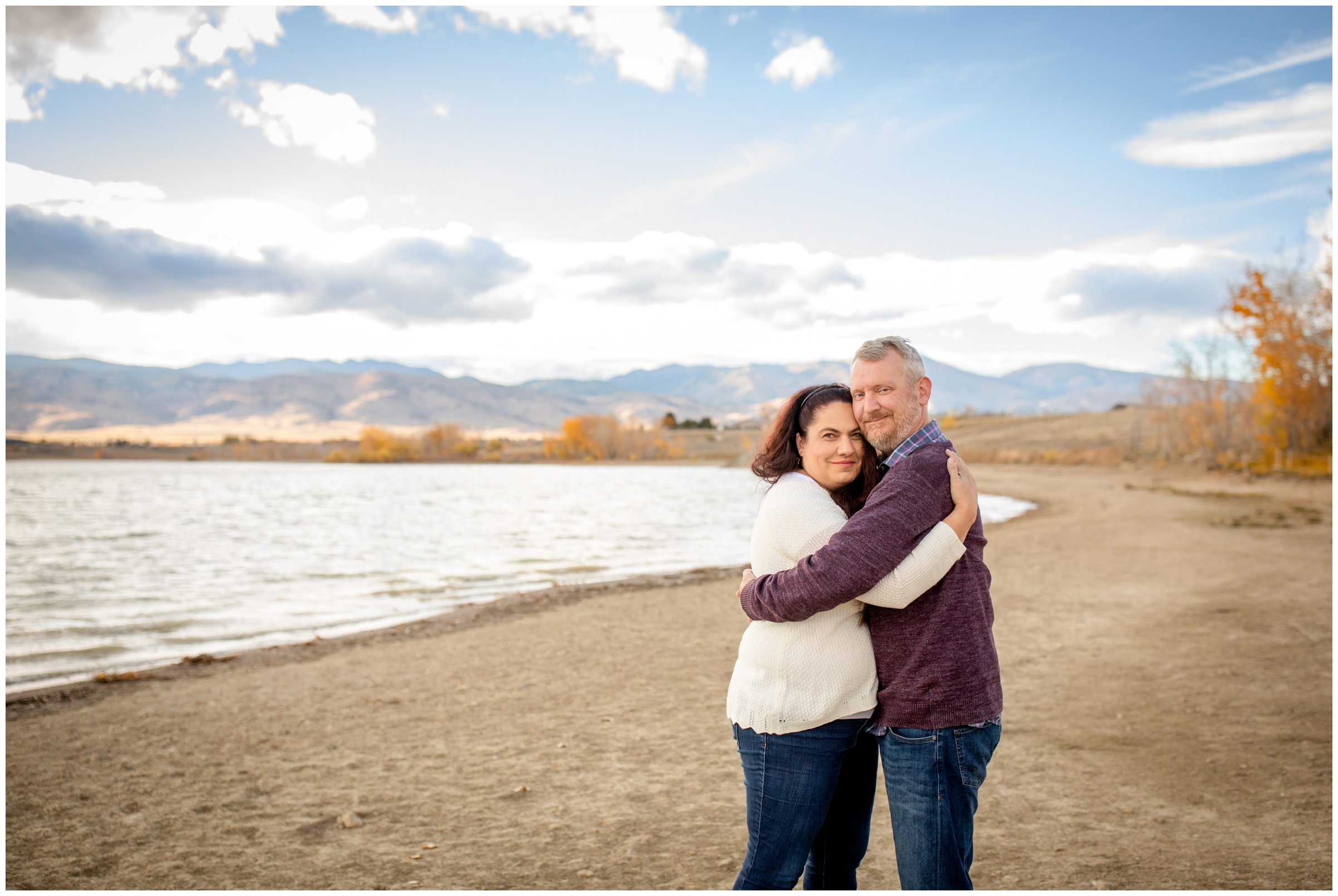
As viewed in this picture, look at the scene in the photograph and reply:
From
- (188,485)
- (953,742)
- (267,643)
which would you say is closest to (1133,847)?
(953,742)

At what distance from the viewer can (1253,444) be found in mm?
33406

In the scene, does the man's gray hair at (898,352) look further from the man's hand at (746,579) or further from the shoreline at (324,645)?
the shoreline at (324,645)

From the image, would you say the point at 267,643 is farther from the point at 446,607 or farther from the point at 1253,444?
the point at 1253,444

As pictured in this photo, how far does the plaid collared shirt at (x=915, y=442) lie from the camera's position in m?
2.38

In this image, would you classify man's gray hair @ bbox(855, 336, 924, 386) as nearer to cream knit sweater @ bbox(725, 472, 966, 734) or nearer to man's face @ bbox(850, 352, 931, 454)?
man's face @ bbox(850, 352, 931, 454)

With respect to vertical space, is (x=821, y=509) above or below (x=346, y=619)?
above

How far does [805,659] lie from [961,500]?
0.65 meters

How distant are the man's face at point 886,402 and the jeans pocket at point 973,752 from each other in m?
0.86

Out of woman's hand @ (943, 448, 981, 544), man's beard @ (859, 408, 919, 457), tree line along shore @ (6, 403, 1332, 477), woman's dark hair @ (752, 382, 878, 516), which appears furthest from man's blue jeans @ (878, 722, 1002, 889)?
tree line along shore @ (6, 403, 1332, 477)

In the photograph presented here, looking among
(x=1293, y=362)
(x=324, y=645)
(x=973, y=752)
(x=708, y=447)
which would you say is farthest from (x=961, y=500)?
(x=708, y=447)

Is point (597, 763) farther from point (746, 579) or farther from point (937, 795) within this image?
point (937, 795)

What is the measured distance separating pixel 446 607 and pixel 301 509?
1070 inches

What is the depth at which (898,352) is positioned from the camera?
2.46 meters

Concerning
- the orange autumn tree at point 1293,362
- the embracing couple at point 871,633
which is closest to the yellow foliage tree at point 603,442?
the orange autumn tree at point 1293,362
